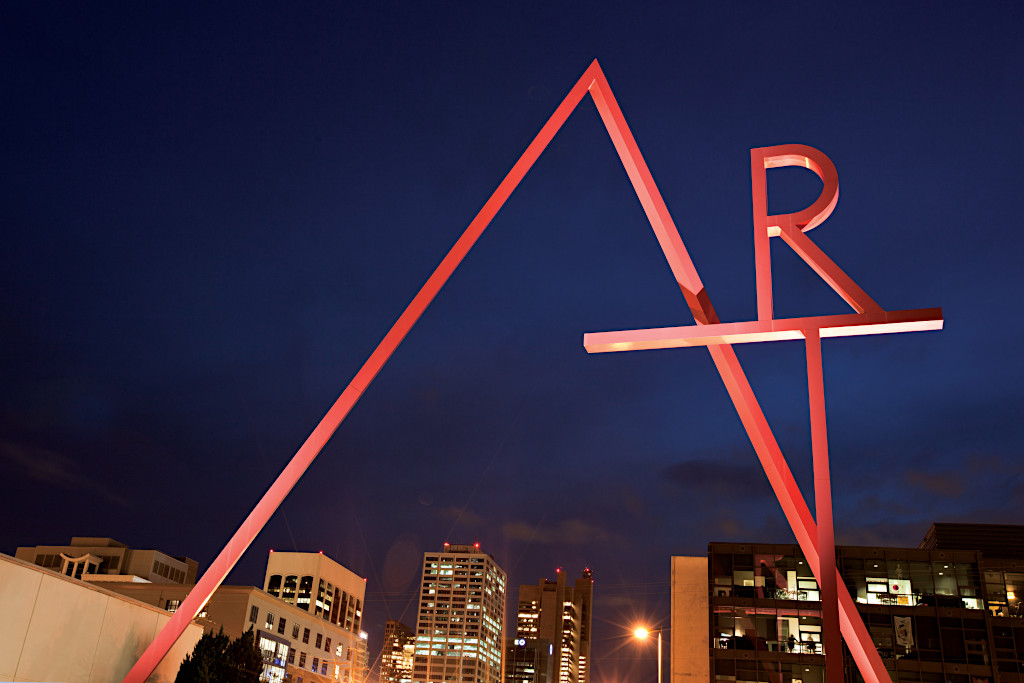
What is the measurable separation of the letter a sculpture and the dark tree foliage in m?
30.0

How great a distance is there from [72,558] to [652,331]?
106397 mm

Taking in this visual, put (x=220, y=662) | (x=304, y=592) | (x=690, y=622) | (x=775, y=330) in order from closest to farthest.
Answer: (x=775, y=330) < (x=220, y=662) < (x=690, y=622) < (x=304, y=592)

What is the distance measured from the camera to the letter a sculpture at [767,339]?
905 centimetres

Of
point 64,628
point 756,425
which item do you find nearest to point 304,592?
point 64,628

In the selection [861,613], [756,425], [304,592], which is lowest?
[756,425]

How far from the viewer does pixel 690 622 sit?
153ft

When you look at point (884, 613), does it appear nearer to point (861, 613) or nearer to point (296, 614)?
point (861, 613)

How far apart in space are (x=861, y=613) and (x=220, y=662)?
34322mm

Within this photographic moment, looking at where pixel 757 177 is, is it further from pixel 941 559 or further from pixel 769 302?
pixel 941 559

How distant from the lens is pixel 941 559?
153 ft

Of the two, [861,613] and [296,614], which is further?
[296,614]

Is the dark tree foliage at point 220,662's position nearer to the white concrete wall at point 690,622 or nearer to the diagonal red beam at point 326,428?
the white concrete wall at point 690,622

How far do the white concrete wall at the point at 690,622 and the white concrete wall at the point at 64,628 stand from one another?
26558 mm

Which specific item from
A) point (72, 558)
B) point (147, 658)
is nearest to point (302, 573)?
point (72, 558)
